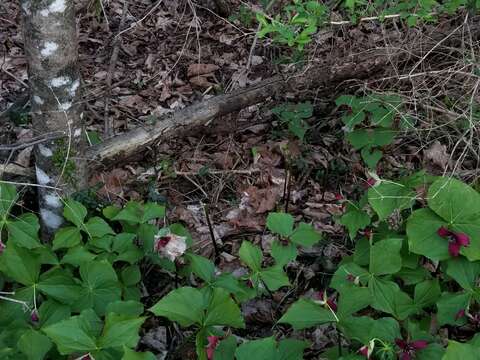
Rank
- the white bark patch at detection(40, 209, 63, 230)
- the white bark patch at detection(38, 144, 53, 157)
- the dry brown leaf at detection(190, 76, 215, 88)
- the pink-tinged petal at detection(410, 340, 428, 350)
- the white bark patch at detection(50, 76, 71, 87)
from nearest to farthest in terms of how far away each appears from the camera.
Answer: the pink-tinged petal at detection(410, 340, 428, 350), the white bark patch at detection(50, 76, 71, 87), the white bark patch at detection(38, 144, 53, 157), the white bark patch at detection(40, 209, 63, 230), the dry brown leaf at detection(190, 76, 215, 88)

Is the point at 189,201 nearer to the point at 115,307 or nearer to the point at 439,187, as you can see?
the point at 115,307

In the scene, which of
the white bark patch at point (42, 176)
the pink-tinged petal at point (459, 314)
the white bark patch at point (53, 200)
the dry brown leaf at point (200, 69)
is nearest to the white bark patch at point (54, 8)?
the white bark patch at point (42, 176)

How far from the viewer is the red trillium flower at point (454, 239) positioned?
7.02 ft

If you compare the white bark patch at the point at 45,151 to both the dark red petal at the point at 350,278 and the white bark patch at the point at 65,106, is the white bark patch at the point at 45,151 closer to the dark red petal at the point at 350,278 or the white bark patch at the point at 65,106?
the white bark patch at the point at 65,106

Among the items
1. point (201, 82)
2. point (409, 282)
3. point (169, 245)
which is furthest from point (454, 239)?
point (201, 82)

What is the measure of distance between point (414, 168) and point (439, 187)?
4.20 feet

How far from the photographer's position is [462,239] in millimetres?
2143

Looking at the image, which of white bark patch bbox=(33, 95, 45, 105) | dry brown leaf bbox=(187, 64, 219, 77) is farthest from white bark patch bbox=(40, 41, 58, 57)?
dry brown leaf bbox=(187, 64, 219, 77)

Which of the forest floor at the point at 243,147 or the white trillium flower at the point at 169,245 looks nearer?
the white trillium flower at the point at 169,245

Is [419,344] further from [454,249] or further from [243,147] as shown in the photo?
[243,147]

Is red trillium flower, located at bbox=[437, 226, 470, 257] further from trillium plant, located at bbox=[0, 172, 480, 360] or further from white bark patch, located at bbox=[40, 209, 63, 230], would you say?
white bark patch, located at bbox=[40, 209, 63, 230]

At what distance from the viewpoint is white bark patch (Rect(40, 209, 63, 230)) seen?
2965mm

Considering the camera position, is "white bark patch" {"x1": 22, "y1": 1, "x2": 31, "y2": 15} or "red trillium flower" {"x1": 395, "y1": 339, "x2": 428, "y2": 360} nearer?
"red trillium flower" {"x1": 395, "y1": 339, "x2": 428, "y2": 360}

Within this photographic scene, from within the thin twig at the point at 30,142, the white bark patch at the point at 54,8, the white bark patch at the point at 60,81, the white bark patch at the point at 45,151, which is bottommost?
the white bark patch at the point at 45,151
